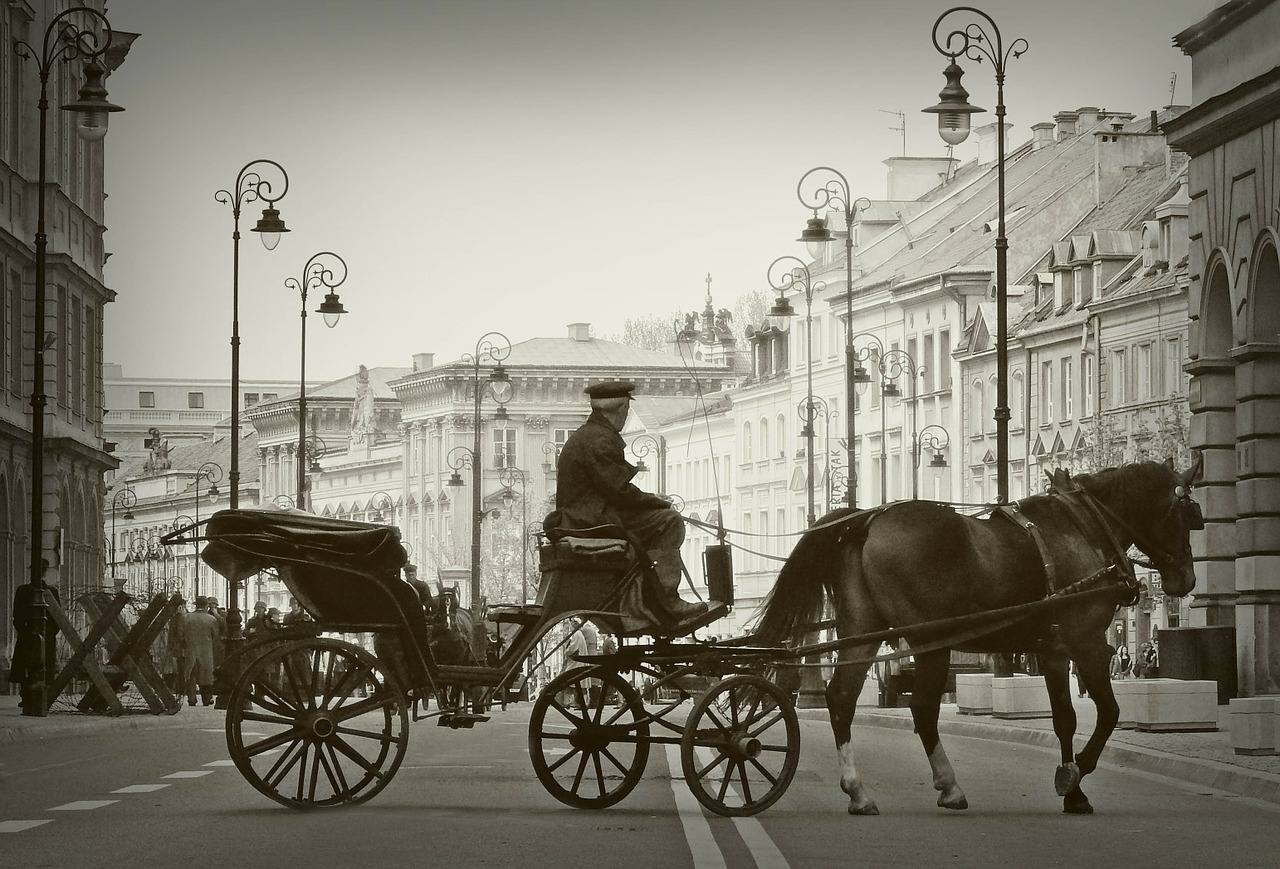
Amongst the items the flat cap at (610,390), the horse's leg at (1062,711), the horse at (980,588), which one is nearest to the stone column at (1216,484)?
the horse at (980,588)

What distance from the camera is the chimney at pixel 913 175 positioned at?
113m

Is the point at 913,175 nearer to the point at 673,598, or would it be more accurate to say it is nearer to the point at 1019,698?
the point at 1019,698

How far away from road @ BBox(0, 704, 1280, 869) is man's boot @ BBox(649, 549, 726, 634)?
1.13m

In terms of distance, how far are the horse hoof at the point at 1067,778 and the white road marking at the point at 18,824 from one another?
5.97 m

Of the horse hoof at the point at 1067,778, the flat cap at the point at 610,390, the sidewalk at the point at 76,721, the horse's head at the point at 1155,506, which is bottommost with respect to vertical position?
the sidewalk at the point at 76,721

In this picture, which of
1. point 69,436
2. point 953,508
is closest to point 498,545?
point 69,436

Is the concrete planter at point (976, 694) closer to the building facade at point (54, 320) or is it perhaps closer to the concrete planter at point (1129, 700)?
the concrete planter at point (1129, 700)

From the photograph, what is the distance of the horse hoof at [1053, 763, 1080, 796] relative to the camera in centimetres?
1667

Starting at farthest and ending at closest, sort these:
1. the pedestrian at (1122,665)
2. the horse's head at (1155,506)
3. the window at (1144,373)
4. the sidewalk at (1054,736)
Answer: the window at (1144,373)
the pedestrian at (1122,665)
the sidewalk at (1054,736)
the horse's head at (1155,506)

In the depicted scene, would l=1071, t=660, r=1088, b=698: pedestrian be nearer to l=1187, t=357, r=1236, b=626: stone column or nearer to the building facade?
l=1187, t=357, r=1236, b=626: stone column

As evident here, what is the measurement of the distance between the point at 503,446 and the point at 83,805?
5405 inches

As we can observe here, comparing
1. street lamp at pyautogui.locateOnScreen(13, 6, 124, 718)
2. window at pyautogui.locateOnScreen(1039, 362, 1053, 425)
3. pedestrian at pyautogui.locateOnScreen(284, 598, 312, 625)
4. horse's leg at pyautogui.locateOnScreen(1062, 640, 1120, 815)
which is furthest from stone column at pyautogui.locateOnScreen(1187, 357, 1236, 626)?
window at pyautogui.locateOnScreen(1039, 362, 1053, 425)

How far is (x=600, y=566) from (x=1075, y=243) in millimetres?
Result: 67849

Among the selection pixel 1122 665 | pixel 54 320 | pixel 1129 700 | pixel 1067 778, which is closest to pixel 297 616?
pixel 1067 778
